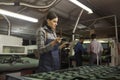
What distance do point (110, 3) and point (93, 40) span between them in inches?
48.1

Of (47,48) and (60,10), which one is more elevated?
(60,10)

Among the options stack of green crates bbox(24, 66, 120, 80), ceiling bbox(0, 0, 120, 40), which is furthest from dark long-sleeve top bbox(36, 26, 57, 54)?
ceiling bbox(0, 0, 120, 40)

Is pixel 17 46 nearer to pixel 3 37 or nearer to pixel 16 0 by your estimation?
pixel 3 37

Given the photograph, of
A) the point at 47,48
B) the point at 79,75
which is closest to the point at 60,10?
the point at 47,48

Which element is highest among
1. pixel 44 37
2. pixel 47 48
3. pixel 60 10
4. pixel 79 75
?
pixel 60 10

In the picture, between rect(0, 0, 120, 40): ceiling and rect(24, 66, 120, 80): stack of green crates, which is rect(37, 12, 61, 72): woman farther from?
rect(0, 0, 120, 40): ceiling

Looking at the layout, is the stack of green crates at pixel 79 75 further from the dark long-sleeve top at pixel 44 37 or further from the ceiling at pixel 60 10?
the ceiling at pixel 60 10

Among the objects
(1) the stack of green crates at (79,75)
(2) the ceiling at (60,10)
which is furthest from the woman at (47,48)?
(2) the ceiling at (60,10)

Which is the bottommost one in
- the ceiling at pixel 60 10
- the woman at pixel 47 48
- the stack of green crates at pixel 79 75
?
the stack of green crates at pixel 79 75

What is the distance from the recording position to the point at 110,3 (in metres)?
4.67

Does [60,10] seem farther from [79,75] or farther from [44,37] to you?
[79,75]

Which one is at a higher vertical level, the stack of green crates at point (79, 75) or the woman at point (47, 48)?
the woman at point (47, 48)

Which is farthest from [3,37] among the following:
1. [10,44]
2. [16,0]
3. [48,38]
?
[48,38]

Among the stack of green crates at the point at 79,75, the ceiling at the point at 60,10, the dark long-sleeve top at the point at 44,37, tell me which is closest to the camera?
the stack of green crates at the point at 79,75
